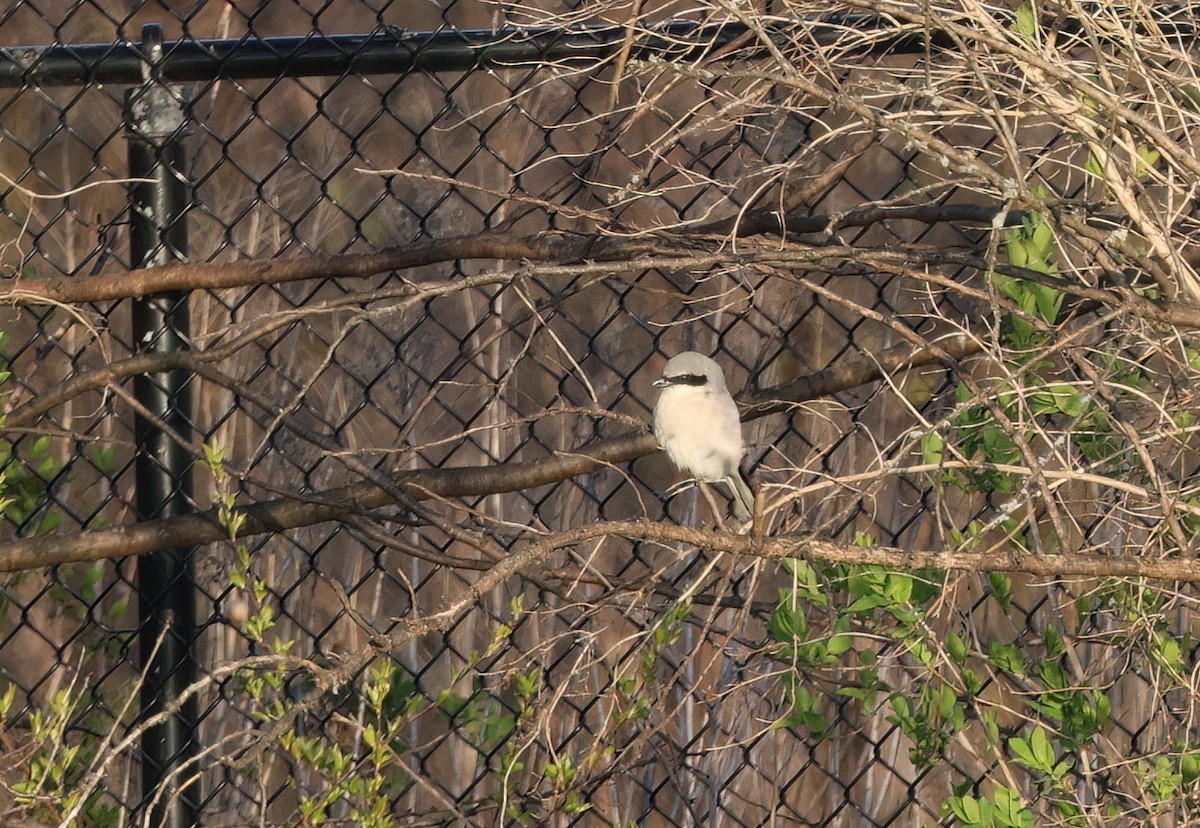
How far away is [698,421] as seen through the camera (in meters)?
2.52

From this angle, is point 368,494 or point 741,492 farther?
point 741,492

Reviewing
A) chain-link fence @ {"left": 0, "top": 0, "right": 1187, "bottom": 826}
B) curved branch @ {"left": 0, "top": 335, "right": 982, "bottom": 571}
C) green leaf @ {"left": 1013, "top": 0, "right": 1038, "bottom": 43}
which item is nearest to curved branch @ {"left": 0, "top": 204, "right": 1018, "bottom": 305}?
chain-link fence @ {"left": 0, "top": 0, "right": 1187, "bottom": 826}

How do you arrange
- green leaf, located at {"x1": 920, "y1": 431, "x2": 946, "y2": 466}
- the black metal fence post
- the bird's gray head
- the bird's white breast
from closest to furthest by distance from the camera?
green leaf, located at {"x1": 920, "y1": 431, "x2": 946, "y2": 466}
the black metal fence post
the bird's white breast
the bird's gray head

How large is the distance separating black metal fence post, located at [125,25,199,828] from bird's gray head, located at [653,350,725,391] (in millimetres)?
803

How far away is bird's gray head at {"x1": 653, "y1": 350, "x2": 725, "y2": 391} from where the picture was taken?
259 centimetres

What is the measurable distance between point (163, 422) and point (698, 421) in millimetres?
856

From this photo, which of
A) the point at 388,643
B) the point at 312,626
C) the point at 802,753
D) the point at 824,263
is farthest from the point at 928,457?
the point at 312,626

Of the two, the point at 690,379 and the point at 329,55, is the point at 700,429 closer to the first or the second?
the point at 690,379

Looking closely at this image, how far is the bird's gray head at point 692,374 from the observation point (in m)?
2.59

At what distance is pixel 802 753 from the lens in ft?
15.8

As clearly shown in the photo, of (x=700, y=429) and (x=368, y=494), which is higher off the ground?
(x=368, y=494)

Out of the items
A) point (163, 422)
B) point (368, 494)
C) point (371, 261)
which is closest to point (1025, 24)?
point (371, 261)

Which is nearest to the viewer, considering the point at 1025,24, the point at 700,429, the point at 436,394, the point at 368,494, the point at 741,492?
the point at 1025,24

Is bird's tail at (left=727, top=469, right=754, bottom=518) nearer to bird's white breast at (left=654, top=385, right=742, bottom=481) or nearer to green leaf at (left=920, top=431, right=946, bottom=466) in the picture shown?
bird's white breast at (left=654, top=385, right=742, bottom=481)
